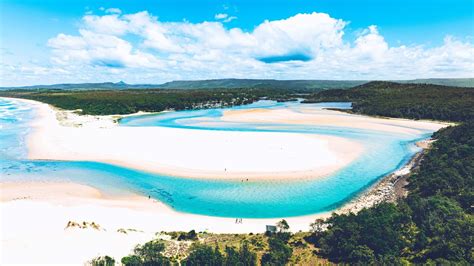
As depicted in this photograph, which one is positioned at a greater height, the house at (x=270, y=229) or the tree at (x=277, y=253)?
the tree at (x=277, y=253)

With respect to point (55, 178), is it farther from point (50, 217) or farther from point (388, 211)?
point (388, 211)

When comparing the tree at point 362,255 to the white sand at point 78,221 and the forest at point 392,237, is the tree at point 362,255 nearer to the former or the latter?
the forest at point 392,237

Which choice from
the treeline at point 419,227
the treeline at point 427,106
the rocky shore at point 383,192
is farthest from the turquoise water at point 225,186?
the treeline at point 427,106

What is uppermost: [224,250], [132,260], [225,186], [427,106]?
[427,106]

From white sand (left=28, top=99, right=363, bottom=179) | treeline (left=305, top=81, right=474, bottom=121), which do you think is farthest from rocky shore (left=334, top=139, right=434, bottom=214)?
treeline (left=305, top=81, right=474, bottom=121)

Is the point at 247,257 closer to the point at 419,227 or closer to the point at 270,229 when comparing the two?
the point at 270,229

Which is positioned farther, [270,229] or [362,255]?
[270,229]

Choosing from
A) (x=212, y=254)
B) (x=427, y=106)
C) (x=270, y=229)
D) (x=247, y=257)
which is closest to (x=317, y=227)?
(x=270, y=229)

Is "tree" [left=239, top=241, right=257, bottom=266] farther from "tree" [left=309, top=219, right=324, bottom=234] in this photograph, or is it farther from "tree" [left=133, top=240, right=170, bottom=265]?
"tree" [left=309, top=219, right=324, bottom=234]

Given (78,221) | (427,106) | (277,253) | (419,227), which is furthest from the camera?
(427,106)
